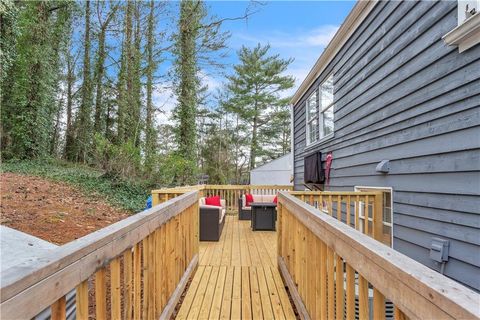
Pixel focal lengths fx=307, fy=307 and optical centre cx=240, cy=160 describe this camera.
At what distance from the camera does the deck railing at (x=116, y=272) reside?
79 centimetres

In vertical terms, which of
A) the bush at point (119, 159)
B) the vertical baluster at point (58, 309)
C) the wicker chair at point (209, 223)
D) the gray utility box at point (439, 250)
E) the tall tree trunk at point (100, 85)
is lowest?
the wicker chair at point (209, 223)

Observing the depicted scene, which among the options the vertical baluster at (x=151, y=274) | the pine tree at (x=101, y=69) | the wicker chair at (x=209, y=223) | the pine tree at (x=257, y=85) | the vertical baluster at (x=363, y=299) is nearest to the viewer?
the vertical baluster at (x=363, y=299)

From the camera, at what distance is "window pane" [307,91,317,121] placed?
7.21m

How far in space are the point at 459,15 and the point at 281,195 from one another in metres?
2.33

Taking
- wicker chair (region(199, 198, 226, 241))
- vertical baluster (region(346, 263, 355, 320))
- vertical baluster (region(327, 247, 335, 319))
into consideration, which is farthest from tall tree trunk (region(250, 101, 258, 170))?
vertical baluster (region(346, 263, 355, 320))

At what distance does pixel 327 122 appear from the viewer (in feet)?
20.8

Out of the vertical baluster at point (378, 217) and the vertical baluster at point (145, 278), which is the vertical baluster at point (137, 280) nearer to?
the vertical baluster at point (145, 278)

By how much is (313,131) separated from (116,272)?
6624 mm

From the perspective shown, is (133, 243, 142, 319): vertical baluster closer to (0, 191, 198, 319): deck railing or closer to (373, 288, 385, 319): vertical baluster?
(0, 191, 198, 319): deck railing

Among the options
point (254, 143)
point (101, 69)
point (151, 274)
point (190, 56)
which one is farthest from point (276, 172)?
point (151, 274)

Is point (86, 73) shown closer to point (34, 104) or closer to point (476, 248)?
point (34, 104)

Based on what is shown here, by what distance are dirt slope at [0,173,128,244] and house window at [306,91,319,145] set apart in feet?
15.8

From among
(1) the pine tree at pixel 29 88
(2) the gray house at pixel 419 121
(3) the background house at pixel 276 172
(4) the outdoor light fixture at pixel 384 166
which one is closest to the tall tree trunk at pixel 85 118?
(1) the pine tree at pixel 29 88

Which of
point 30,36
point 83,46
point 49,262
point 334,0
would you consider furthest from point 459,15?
point 83,46
